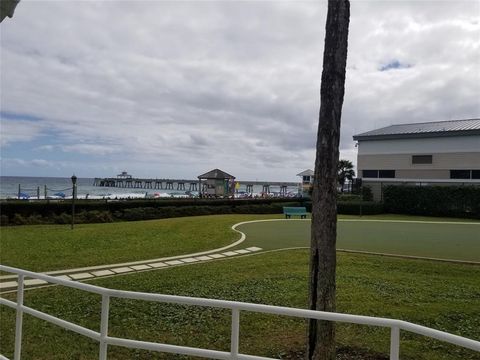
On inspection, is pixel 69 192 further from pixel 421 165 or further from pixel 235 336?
pixel 235 336

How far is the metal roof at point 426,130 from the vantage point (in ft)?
126

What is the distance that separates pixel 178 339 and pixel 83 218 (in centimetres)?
1827

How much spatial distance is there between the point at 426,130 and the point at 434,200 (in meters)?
12.8

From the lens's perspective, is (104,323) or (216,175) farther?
(216,175)

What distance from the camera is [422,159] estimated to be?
132 feet

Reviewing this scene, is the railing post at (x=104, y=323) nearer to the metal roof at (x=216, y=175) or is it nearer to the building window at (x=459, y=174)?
the building window at (x=459, y=174)

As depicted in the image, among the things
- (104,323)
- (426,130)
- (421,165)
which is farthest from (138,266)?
(426,130)

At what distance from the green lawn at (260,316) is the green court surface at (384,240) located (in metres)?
3.19

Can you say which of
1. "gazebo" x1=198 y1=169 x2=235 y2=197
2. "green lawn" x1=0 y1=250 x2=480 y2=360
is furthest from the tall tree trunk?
"gazebo" x1=198 y1=169 x2=235 y2=197

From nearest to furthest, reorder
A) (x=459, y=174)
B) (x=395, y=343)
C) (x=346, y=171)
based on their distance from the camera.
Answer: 1. (x=395, y=343)
2. (x=459, y=174)
3. (x=346, y=171)

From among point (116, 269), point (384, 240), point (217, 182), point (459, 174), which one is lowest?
point (116, 269)

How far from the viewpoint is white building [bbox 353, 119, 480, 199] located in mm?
37625

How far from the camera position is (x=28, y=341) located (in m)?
5.20

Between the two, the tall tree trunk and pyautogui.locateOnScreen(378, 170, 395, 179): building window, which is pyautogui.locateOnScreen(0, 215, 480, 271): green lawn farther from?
pyautogui.locateOnScreen(378, 170, 395, 179): building window
